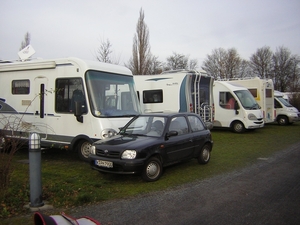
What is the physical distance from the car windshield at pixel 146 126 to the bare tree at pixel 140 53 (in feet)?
65.7

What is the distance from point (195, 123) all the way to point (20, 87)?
6.00 meters

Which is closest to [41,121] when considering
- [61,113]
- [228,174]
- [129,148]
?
[61,113]

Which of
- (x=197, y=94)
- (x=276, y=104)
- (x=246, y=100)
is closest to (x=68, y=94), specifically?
(x=197, y=94)

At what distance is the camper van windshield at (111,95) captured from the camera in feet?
28.2

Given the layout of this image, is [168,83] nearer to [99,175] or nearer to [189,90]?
[189,90]

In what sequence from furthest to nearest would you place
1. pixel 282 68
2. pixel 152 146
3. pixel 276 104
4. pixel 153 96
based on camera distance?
pixel 282 68
pixel 276 104
pixel 153 96
pixel 152 146

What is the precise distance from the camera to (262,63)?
2309 inches

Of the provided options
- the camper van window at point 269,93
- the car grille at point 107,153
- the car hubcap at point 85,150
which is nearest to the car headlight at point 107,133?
the car hubcap at point 85,150

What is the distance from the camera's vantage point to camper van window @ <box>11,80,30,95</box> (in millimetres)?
9797

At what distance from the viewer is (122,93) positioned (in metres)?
9.42

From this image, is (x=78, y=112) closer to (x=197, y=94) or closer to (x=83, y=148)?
(x=83, y=148)

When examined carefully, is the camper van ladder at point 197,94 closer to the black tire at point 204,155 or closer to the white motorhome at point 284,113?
the black tire at point 204,155

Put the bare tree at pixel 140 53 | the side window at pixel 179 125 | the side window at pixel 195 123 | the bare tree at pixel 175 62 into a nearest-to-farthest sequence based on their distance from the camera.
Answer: the side window at pixel 179 125 < the side window at pixel 195 123 < the bare tree at pixel 140 53 < the bare tree at pixel 175 62

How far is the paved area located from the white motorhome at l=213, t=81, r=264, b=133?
385 inches
